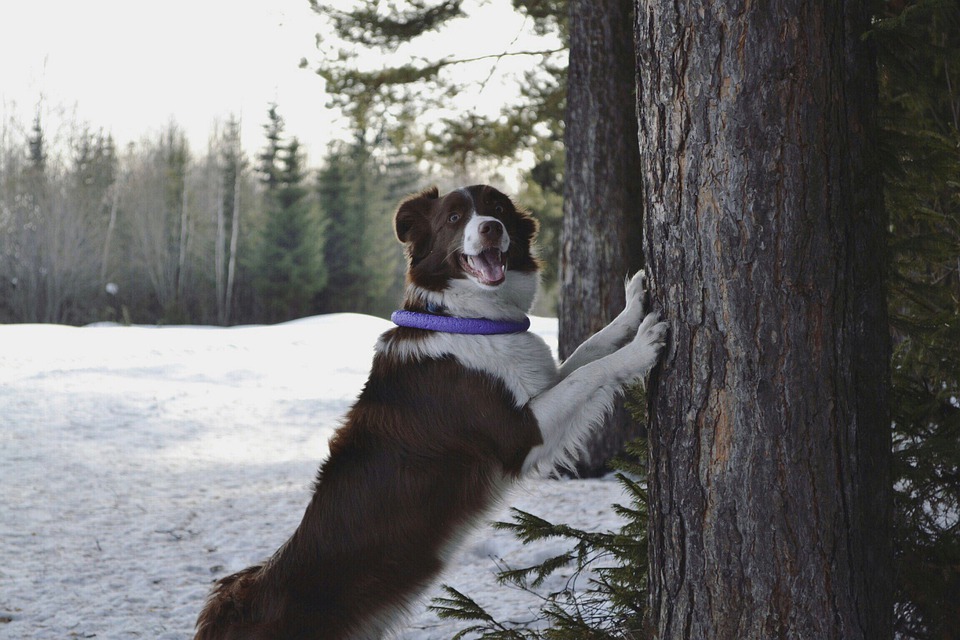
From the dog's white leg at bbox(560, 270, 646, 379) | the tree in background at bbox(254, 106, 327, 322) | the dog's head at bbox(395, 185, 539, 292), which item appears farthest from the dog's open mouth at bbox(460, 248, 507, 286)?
the tree in background at bbox(254, 106, 327, 322)

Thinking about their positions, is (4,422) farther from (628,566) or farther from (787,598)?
(787,598)

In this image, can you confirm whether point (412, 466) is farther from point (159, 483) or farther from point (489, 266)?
point (159, 483)

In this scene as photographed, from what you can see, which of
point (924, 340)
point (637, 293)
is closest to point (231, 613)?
point (637, 293)

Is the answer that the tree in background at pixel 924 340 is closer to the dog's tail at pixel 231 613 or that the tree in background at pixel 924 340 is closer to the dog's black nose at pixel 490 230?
the dog's black nose at pixel 490 230

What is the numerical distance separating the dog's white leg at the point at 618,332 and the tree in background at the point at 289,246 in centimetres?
3167

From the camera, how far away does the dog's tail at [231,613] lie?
2.82 meters

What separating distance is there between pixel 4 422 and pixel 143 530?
15.1 ft

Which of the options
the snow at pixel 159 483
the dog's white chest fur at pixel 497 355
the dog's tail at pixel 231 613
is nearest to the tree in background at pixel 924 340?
the dog's white chest fur at pixel 497 355

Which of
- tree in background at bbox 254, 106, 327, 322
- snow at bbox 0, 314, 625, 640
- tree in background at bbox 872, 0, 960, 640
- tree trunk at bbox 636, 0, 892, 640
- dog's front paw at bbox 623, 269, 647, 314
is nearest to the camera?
tree trunk at bbox 636, 0, 892, 640

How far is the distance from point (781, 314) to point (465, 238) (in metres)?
1.50

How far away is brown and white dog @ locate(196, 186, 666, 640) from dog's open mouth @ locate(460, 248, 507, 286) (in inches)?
8.7

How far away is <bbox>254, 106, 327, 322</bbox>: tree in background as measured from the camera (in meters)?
33.9

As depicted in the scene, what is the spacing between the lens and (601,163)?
671cm

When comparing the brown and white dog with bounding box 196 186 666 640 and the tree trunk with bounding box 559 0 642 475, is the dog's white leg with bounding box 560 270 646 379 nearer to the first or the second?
the brown and white dog with bounding box 196 186 666 640
